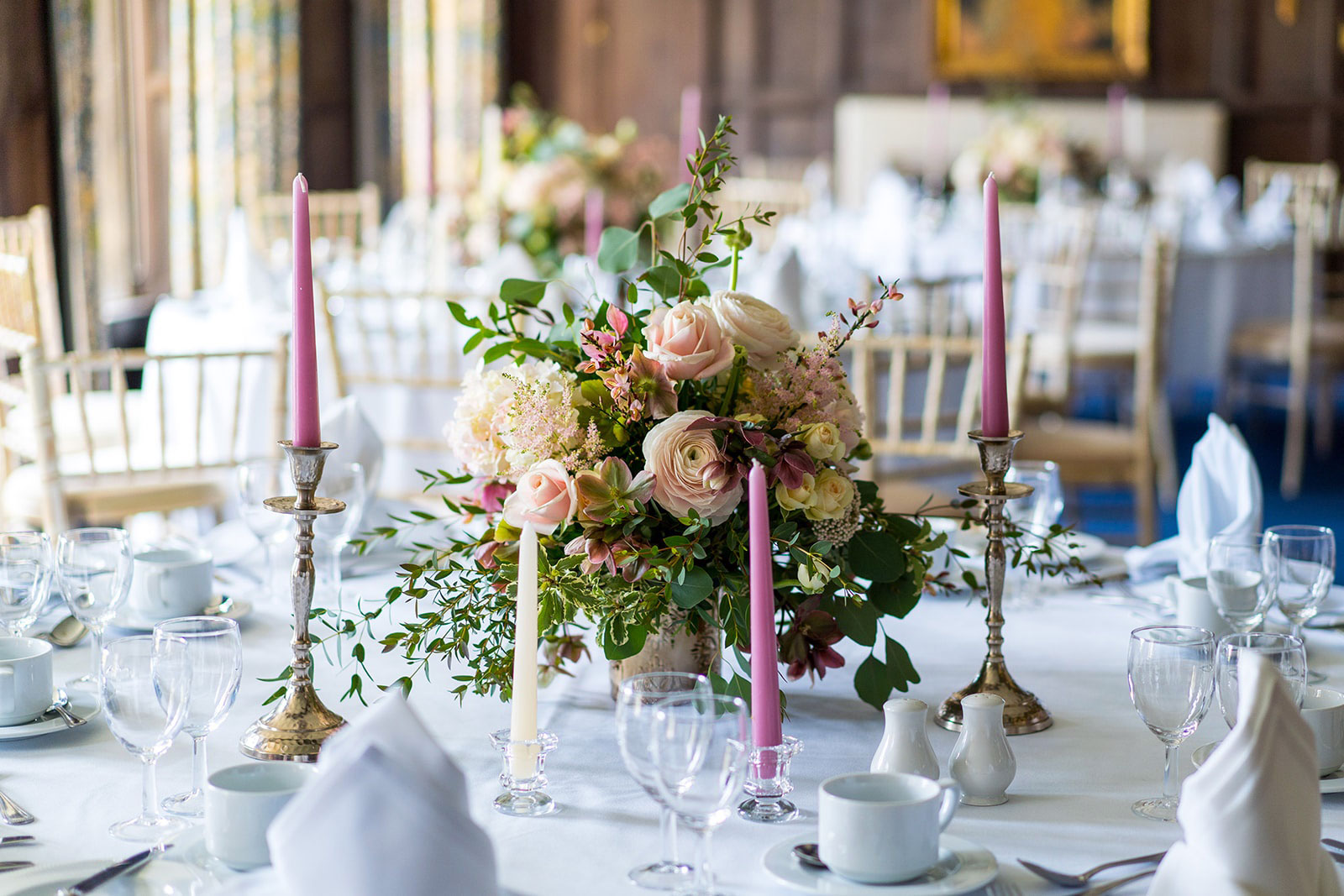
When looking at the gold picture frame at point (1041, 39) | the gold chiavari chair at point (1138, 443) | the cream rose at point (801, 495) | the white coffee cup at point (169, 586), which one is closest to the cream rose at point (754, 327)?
the cream rose at point (801, 495)

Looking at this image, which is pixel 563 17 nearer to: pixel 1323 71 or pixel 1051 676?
pixel 1323 71

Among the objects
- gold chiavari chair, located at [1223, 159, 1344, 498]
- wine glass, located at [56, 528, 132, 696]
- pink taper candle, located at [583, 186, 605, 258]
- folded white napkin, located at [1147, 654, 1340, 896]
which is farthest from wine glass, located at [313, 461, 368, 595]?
gold chiavari chair, located at [1223, 159, 1344, 498]

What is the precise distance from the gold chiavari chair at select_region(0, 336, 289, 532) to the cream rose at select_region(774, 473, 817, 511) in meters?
1.37

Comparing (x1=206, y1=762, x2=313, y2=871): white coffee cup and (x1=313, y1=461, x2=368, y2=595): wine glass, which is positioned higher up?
(x1=313, y1=461, x2=368, y2=595): wine glass

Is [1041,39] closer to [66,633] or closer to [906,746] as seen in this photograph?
[66,633]

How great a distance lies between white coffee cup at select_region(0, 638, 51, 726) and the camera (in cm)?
118

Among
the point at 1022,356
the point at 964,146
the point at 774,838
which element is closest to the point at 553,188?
the point at 1022,356

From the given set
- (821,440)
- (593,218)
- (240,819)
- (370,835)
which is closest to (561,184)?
(593,218)

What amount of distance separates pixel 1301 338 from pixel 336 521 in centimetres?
478

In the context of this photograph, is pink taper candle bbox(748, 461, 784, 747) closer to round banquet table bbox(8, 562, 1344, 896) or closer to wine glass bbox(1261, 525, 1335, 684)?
round banquet table bbox(8, 562, 1344, 896)

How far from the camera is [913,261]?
4996 millimetres

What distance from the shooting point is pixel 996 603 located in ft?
3.97

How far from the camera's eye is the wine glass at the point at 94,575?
49.8 inches

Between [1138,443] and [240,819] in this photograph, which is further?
[1138,443]
